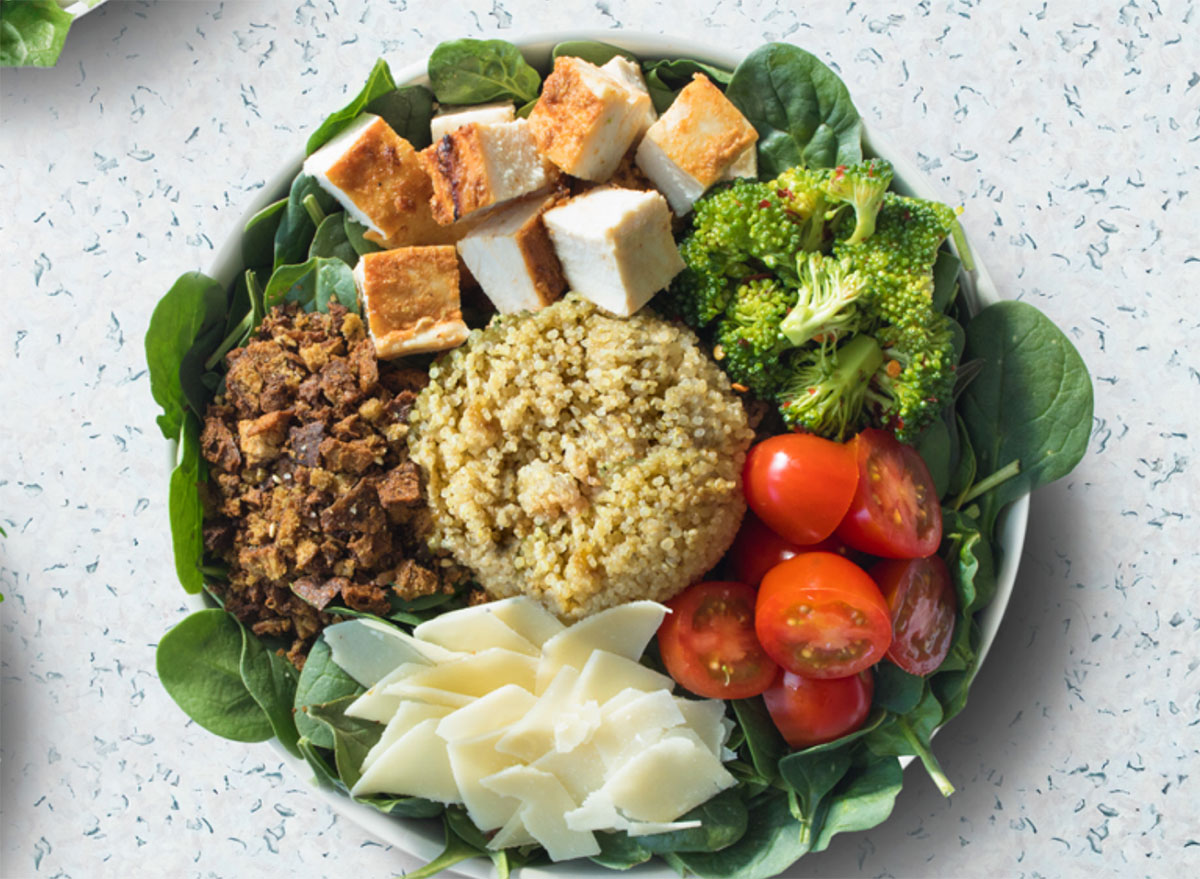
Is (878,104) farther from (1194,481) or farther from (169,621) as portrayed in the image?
(169,621)

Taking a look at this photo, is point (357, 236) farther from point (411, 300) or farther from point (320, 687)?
point (320, 687)

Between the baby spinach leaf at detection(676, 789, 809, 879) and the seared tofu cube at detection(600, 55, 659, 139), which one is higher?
the seared tofu cube at detection(600, 55, 659, 139)

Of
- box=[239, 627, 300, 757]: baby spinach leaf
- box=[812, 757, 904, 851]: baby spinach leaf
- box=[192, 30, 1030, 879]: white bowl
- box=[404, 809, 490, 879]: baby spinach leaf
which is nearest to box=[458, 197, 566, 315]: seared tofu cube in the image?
box=[192, 30, 1030, 879]: white bowl

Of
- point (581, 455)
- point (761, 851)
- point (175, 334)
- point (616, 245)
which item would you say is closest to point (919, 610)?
point (761, 851)

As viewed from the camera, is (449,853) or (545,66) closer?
(449,853)

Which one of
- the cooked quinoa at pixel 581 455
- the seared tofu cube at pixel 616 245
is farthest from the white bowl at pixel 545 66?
the cooked quinoa at pixel 581 455

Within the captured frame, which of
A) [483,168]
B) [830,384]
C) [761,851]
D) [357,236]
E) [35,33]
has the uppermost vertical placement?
[35,33]

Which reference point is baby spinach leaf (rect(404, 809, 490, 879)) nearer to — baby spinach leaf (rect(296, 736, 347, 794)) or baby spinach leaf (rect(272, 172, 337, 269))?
baby spinach leaf (rect(296, 736, 347, 794))

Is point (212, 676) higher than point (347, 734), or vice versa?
point (212, 676)
